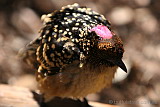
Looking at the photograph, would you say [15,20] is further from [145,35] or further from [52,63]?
[52,63]

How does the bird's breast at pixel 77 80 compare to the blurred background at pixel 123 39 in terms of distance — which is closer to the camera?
the bird's breast at pixel 77 80

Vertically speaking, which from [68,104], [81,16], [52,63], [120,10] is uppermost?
[120,10]

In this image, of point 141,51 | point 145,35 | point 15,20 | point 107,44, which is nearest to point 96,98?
point 141,51

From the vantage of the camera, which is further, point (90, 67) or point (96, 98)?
point (96, 98)

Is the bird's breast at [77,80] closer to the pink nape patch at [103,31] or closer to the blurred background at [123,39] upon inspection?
the pink nape patch at [103,31]

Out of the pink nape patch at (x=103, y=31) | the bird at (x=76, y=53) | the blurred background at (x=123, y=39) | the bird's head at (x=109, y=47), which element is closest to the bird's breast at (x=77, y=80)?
the bird at (x=76, y=53)

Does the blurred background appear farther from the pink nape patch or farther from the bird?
the pink nape patch

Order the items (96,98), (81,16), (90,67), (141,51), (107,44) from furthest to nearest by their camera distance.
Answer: (141,51) < (96,98) < (81,16) < (90,67) < (107,44)
